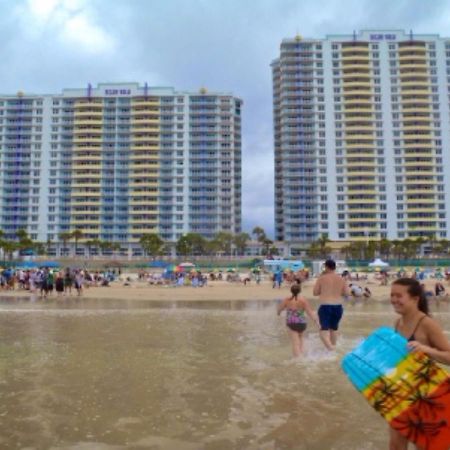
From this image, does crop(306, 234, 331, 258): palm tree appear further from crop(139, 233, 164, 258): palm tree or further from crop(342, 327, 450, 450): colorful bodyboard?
crop(342, 327, 450, 450): colorful bodyboard

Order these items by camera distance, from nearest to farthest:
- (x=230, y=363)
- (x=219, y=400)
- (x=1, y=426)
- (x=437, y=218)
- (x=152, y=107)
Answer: (x=1, y=426) → (x=219, y=400) → (x=230, y=363) → (x=437, y=218) → (x=152, y=107)

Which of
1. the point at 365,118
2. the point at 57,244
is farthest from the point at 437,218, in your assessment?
the point at 57,244

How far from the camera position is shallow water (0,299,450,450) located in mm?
4305

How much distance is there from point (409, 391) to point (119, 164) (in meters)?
112

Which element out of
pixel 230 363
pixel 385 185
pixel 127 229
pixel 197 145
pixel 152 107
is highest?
pixel 152 107

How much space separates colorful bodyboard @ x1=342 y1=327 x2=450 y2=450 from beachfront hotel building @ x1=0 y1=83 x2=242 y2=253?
104082mm

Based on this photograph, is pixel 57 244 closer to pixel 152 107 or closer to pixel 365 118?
pixel 152 107

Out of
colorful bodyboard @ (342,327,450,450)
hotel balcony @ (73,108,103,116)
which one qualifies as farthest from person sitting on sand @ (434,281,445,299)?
hotel balcony @ (73,108,103,116)

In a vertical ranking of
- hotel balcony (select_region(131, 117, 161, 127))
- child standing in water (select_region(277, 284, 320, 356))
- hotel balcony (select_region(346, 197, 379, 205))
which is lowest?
child standing in water (select_region(277, 284, 320, 356))

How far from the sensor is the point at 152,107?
110250mm

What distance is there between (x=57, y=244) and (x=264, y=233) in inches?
1944

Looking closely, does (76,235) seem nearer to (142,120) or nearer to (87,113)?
(87,113)

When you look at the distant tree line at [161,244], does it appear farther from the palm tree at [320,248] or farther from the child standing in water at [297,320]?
the child standing in water at [297,320]

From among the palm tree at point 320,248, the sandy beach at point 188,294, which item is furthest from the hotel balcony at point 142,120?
the sandy beach at point 188,294
